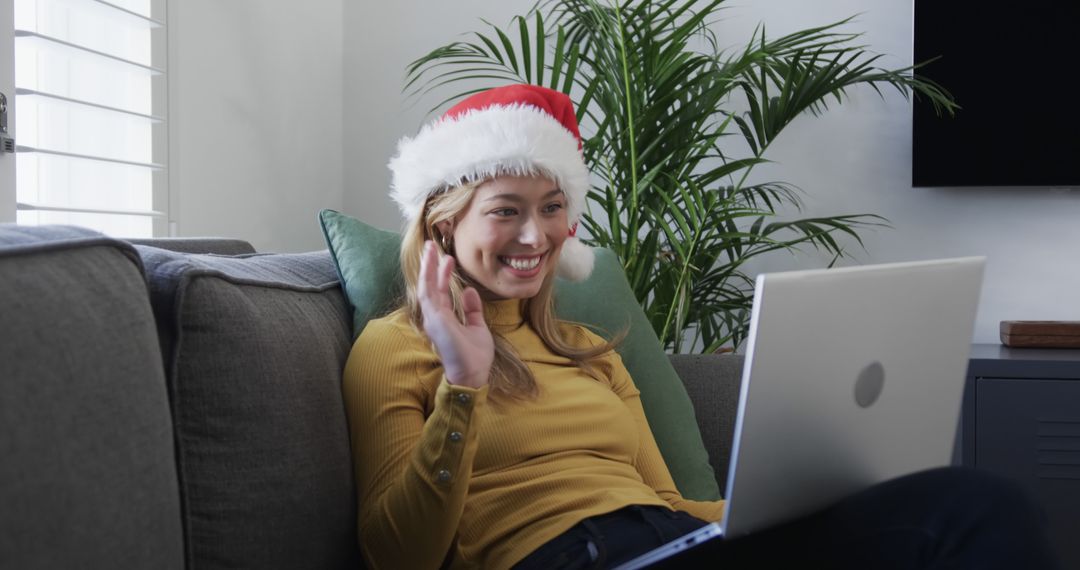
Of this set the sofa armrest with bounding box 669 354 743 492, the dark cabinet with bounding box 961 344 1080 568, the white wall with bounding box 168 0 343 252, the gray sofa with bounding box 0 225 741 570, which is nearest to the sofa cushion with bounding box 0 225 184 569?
the gray sofa with bounding box 0 225 741 570

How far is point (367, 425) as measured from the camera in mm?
1303

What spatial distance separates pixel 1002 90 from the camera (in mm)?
3213

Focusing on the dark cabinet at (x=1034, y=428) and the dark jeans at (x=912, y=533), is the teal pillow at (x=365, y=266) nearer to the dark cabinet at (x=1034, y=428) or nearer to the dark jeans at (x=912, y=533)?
the dark jeans at (x=912, y=533)

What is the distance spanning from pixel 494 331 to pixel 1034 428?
1940mm

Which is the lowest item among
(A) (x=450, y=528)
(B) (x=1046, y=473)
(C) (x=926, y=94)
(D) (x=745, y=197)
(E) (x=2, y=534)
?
(B) (x=1046, y=473)

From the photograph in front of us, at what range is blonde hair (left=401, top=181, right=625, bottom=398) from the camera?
1441 mm

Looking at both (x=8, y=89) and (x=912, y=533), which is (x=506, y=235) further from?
(x=8, y=89)

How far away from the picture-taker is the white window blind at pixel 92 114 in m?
2.25

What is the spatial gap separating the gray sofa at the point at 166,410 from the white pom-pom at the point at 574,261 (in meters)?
0.38

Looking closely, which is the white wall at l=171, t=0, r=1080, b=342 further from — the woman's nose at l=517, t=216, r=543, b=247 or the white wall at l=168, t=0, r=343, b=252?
the woman's nose at l=517, t=216, r=543, b=247

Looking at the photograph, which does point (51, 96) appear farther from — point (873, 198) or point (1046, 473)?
point (1046, 473)

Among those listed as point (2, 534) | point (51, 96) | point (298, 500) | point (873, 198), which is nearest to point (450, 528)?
point (298, 500)

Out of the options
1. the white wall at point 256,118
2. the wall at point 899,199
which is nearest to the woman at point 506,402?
the white wall at point 256,118

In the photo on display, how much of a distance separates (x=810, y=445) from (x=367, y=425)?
54 cm
